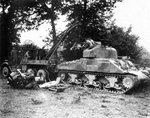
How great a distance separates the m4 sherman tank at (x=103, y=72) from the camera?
12016 mm

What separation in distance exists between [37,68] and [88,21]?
6935mm

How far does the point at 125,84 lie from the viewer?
11992 mm

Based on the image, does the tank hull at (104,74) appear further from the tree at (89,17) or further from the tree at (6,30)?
the tree at (6,30)

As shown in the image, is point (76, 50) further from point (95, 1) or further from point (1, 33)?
point (1, 33)

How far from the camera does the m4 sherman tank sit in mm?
12016

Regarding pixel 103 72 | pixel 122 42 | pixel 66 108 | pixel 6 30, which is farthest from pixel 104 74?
pixel 6 30

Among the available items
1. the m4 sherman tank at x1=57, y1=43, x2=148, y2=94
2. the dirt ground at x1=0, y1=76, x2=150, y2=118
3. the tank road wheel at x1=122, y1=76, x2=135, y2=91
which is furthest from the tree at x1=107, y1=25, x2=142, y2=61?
the dirt ground at x1=0, y1=76, x2=150, y2=118

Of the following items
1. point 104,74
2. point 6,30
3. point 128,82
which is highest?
point 6,30

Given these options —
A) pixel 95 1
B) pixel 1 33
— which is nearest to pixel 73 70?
pixel 95 1

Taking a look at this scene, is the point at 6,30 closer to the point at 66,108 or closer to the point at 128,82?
the point at 128,82

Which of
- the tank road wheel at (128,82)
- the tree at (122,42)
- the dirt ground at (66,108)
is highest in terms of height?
the tree at (122,42)

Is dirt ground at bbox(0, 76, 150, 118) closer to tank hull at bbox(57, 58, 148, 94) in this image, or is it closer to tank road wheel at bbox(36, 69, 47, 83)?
tank hull at bbox(57, 58, 148, 94)

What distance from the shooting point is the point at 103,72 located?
1286 centimetres

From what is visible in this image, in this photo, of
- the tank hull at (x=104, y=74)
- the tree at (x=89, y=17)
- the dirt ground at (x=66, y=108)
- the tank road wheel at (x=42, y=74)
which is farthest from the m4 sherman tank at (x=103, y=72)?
the tree at (x=89, y=17)
